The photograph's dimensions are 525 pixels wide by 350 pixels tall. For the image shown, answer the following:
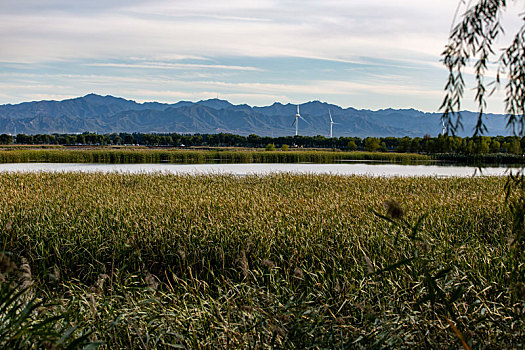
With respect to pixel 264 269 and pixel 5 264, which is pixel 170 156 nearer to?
pixel 264 269

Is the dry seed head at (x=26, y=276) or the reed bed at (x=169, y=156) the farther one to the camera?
the reed bed at (x=169, y=156)

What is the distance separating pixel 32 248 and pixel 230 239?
4.95m

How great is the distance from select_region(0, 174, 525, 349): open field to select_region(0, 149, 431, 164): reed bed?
53.9 m

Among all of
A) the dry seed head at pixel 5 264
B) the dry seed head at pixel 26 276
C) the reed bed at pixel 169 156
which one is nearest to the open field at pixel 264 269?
the dry seed head at pixel 26 276

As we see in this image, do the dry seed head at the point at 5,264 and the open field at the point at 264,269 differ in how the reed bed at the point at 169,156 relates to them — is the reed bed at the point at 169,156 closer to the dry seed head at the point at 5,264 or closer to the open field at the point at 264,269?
the open field at the point at 264,269

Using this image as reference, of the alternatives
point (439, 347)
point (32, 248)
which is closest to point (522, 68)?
point (439, 347)

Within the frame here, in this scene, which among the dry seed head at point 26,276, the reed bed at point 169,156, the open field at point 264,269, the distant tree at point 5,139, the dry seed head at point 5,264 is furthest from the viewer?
the distant tree at point 5,139

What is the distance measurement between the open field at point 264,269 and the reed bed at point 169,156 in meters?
53.9

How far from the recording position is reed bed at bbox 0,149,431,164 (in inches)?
2687

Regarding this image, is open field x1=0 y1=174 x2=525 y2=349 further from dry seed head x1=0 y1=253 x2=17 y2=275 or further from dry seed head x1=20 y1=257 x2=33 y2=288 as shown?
dry seed head x1=0 y1=253 x2=17 y2=275

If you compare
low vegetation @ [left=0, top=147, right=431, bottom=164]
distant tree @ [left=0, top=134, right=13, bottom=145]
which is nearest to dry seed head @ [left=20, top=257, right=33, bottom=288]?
low vegetation @ [left=0, top=147, right=431, bottom=164]

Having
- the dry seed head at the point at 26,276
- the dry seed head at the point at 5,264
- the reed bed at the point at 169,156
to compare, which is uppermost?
the dry seed head at the point at 5,264

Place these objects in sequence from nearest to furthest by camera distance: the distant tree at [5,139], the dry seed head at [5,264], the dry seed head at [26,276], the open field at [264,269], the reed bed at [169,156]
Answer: the dry seed head at [5,264], the dry seed head at [26,276], the open field at [264,269], the reed bed at [169,156], the distant tree at [5,139]

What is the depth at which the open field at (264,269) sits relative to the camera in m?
5.80
